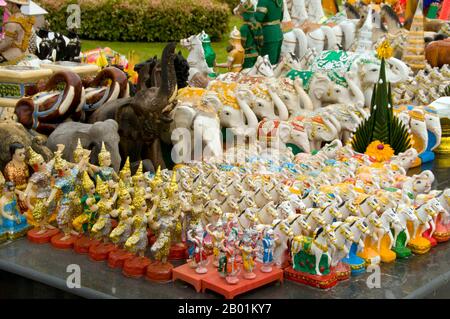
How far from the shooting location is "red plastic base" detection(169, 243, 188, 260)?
204 inches

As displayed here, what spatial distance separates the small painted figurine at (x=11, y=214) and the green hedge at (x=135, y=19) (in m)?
11.9

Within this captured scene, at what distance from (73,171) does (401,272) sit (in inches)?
97.0

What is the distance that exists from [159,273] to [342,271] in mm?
1200

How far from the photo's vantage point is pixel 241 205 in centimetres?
537

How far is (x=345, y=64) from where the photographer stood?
8.28 m

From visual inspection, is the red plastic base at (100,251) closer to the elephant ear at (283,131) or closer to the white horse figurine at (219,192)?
the white horse figurine at (219,192)

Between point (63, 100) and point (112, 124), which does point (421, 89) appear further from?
point (63, 100)

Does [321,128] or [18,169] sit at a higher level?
[321,128]

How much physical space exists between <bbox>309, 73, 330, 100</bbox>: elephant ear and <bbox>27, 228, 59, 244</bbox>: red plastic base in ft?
11.4

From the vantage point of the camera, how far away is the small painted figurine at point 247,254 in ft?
15.6

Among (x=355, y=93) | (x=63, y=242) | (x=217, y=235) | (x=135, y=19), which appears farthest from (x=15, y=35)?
(x=135, y=19)

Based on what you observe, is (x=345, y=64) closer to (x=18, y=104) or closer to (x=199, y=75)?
(x=199, y=75)
